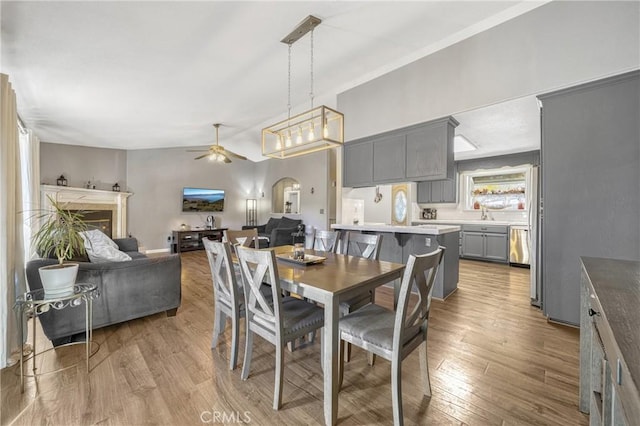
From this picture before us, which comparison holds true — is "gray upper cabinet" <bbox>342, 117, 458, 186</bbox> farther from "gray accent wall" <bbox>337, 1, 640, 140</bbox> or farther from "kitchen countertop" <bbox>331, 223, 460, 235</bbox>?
"kitchen countertop" <bbox>331, 223, 460, 235</bbox>

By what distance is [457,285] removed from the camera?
3.88m

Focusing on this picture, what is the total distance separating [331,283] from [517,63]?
3131 millimetres

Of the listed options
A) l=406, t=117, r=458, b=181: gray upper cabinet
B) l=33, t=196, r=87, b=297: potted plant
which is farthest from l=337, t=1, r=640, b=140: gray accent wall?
l=33, t=196, r=87, b=297: potted plant

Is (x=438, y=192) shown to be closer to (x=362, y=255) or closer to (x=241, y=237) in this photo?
(x=362, y=255)

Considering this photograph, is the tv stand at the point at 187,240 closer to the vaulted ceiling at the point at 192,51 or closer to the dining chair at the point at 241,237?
the vaulted ceiling at the point at 192,51

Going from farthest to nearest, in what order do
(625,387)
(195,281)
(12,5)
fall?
1. (195,281)
2. (12,5)
3. (625,387)

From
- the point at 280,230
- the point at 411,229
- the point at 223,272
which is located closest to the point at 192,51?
the point at 223,272

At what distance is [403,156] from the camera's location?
3.84m

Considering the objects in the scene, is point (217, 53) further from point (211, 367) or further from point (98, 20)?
point (211, 367)

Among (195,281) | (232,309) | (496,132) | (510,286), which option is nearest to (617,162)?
(496,132)

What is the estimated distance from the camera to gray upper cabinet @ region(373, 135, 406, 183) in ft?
12.7

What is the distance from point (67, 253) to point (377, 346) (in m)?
2.42

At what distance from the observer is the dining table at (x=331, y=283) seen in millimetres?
1379

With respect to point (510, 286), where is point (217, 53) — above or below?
above
